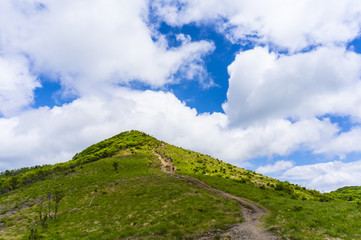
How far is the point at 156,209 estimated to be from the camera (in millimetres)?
27453

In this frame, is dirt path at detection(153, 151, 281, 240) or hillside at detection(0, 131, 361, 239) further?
hillside at detection(0, 131, 361, 239)

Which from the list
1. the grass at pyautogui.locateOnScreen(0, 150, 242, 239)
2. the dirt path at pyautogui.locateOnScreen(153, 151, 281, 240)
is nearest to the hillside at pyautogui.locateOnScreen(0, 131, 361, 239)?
the grass at pyautogui.locateOnScreen(0, 150, 242, 239)

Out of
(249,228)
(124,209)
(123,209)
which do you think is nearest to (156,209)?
(124,209)

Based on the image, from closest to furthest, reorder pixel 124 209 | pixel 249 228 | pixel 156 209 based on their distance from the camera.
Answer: pixel 249 228
pixel 156 209
pixel 124 209

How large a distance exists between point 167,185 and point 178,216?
16.7 metres

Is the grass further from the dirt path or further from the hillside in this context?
the dirt path

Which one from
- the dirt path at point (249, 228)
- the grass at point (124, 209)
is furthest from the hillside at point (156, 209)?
the dirt path at point (249, 228)

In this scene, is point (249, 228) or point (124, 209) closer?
point (249, 228)

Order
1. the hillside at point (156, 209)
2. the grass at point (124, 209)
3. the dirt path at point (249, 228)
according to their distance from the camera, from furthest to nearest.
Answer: the grass at point (124, 209)
the hillside at point (156, 209)
the dirt path at point (249, 228)

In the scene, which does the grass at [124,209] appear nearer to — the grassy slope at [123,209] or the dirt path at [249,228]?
the grassy slope at [123,209]

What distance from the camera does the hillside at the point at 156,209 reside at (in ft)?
62.1

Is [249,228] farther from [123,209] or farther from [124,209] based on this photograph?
[123,209]

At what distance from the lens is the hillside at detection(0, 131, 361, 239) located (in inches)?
745

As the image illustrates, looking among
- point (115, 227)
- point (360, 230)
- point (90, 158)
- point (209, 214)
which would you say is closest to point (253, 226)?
point (209, 214)
